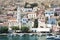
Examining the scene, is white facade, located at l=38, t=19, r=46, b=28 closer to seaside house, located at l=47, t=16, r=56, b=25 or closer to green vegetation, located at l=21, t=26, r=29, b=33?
seaside house, located at l=47, t=16, r=56, b=25

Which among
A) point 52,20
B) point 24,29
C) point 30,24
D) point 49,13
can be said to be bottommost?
point 24,29

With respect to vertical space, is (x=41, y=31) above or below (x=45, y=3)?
below

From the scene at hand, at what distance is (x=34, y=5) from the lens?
12617 millimetres

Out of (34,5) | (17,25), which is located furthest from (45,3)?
(17,25)

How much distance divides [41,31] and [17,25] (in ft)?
3.45

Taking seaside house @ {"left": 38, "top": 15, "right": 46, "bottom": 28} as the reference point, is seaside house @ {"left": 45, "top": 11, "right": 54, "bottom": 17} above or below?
above

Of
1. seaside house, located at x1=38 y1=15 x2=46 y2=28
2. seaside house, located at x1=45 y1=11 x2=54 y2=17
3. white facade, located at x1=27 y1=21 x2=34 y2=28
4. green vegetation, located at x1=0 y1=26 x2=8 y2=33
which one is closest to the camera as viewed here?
green vegetation, located at x1=0 y1=26 x2=8 y2=33

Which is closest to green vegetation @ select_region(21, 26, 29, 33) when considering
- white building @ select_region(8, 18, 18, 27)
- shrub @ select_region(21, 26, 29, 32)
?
shrub @ select_region(21, 26, 29, 32)

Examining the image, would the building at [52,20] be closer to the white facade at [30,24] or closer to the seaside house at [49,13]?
the seaside house at [49,13]

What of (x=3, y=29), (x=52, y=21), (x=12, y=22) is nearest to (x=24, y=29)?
(x=3, y=29)

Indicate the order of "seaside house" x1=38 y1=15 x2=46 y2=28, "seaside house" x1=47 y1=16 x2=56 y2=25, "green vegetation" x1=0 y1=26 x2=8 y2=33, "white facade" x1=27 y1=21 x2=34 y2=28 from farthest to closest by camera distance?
"seaside house" x1=47 y1=16 x2=56 y2=25 → "white facade" x1=27 y1=21 x2=34 y2=28 → "seaside house" x1=38 y1=15 x2=46 y2=28 → "green vegetation" x1=0 y1=26 x2=8 y2=33

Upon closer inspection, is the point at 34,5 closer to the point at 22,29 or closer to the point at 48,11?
the point at 48,11

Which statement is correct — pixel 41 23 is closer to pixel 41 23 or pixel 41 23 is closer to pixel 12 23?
pixel 41 23

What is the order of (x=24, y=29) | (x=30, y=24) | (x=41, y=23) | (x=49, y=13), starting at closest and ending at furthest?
(x=24, y=29) → (x=41, y=23) → (x=30, y=24) → (x=49, y=13)
